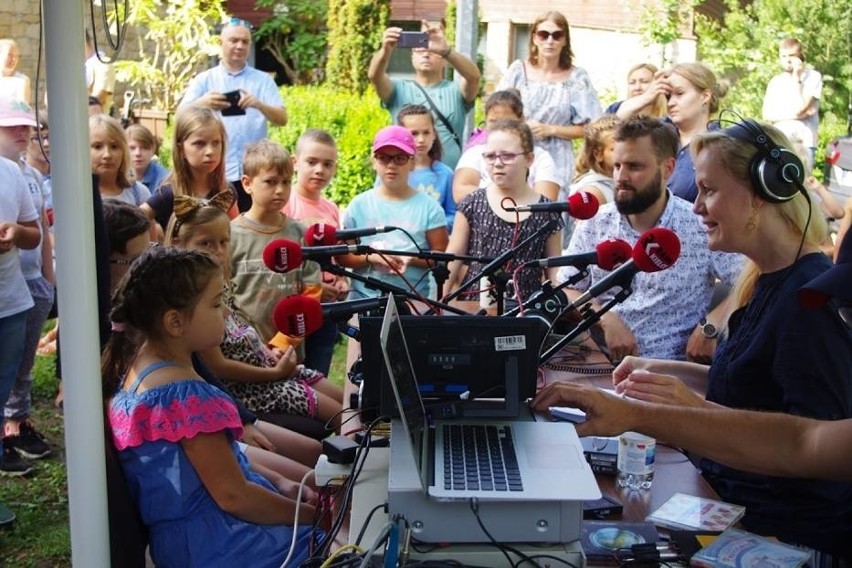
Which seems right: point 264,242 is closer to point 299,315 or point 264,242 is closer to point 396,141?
point 396,141

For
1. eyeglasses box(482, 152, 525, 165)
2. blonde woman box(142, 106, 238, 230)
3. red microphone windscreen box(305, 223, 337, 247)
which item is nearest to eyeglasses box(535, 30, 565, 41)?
eyeglasses box(482, 152, 525, 165)

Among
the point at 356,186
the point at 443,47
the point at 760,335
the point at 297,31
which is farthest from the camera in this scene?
the point at 297,31

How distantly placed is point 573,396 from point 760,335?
2.09 feet

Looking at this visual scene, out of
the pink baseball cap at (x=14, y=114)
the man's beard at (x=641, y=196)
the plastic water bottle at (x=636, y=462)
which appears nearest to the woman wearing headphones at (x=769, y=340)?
the plastic water bottle at (x=636, y=462)

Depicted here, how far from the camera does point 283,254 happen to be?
255 centimetres

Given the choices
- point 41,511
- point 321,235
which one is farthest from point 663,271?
point 41,511

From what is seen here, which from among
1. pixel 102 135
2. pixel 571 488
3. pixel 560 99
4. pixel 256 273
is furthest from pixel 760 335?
pixel 560 99

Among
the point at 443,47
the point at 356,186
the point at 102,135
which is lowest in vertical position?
the point at 356,186

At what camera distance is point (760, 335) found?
98.5 inches

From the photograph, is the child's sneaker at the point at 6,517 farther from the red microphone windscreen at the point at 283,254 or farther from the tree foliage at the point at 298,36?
the tree foliage at the point at 298,36

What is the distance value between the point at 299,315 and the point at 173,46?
38.0 ft

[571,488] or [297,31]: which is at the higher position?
[297,31]

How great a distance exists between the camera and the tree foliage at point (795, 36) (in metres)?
14.3

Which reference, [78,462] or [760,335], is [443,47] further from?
[78,462]
